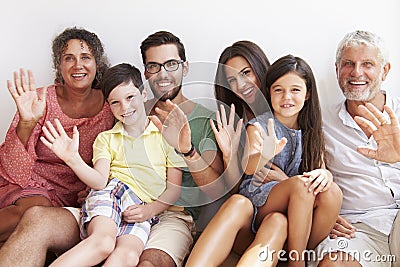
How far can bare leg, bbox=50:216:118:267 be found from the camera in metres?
1.64

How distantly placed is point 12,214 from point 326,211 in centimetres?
111

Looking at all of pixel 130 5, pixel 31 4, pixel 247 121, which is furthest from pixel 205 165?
pixel 31 4

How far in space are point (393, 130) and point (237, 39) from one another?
0.82 meters

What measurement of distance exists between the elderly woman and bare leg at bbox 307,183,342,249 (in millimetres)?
861

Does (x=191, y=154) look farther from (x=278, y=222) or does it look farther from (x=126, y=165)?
(x=278, y=222)

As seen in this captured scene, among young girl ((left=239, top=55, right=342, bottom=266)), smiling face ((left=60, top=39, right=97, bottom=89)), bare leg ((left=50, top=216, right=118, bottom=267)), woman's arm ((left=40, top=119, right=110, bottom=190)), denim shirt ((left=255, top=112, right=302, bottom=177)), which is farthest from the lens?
smiling face ((left=60, top=39, right=97, bottom=89))

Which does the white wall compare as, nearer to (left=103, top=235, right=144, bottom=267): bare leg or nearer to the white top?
the white top

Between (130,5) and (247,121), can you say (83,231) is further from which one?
(130,5)

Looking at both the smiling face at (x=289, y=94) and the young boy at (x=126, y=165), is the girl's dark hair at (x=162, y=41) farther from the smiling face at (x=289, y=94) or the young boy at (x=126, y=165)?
the smiling face at (x=289, y=94)

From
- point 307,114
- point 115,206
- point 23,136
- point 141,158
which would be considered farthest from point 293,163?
point 23,136

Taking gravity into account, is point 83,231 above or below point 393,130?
below

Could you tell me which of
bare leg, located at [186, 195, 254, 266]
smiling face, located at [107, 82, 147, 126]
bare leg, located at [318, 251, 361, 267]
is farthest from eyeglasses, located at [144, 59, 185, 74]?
bare leg, located at [318, 251, 361, 267]

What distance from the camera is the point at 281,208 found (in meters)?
1.80

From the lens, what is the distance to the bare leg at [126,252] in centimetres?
169
